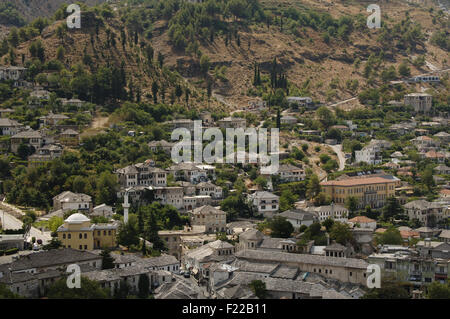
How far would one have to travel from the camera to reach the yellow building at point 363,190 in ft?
188

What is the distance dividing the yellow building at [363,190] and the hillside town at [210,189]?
117 millimetres

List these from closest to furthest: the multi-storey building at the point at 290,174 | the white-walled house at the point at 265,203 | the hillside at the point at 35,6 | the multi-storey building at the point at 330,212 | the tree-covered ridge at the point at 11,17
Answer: the multi-storey building at the point at 330,212 < the white-walled house at the point at 265,203 < the multi-storey building at the point at 290,174 < the tree-covered ridge at the point at 11,17 < the hillside at the point at 35,6

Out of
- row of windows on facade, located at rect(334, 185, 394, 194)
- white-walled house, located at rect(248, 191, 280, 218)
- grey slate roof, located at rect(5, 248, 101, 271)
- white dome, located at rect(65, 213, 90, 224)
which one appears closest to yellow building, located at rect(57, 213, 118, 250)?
white dome, located at rect(65, 213, 90, 224)

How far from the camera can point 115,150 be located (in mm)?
60094

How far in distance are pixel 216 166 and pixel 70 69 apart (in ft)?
74.0

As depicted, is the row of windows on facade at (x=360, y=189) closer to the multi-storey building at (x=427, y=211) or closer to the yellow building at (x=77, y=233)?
the multi-storey building at (x=427, y=211)

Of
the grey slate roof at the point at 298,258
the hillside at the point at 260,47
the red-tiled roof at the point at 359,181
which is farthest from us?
the hillside at the point at 260,47

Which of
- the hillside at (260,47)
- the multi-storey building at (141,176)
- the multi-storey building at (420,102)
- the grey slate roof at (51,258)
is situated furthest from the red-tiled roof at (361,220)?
the multi-storey building at (420,102)

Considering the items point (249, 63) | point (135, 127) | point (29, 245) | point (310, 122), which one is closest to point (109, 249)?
point (29, 245)

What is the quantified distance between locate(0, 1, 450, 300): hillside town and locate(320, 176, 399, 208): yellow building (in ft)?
0.38

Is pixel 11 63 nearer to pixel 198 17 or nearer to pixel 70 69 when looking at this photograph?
pixel 70 69

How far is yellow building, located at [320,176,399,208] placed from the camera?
2260 inches

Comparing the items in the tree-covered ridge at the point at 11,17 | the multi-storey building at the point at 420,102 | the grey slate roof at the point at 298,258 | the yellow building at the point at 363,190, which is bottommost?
the grey slate roof at the point at 298,258

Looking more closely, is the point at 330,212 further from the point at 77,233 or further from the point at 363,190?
the point at 77,233
